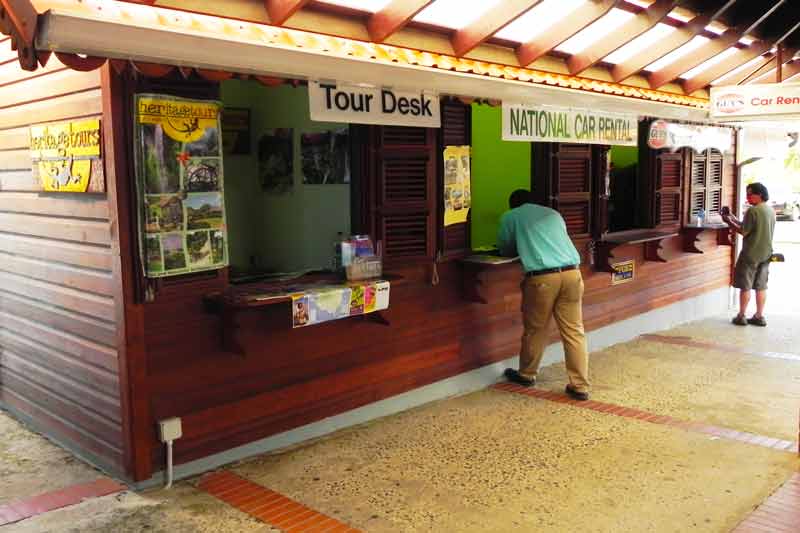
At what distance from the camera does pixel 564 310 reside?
269 inches

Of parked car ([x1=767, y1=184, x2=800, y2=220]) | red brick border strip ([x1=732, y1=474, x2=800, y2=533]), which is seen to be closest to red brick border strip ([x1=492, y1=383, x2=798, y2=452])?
red brick border strip ([x1=732, y1=474, x2=800, y2=533])

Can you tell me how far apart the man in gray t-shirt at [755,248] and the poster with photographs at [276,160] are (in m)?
6.63

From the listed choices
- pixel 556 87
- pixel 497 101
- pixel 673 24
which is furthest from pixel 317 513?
pixel 673 24

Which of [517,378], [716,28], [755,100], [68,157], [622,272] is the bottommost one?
[517,378]

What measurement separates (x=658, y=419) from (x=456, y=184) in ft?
8.68

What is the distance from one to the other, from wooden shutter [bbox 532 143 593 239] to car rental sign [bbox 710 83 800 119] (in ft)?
→ 5.60

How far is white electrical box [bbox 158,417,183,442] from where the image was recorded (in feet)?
15.6

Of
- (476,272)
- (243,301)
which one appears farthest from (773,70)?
(243,301)

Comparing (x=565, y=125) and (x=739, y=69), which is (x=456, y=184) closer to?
(x=565, y=125)

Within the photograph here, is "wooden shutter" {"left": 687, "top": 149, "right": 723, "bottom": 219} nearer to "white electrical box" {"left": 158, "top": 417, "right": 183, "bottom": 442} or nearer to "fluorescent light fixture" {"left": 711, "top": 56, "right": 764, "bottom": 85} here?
"fluorescent light fixture" {"left": 711, "top": 56, "right": 764, "bottom": 85}

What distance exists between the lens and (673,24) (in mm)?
7660

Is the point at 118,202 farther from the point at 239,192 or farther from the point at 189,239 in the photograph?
the point at 239,192

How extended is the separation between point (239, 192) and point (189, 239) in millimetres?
2058

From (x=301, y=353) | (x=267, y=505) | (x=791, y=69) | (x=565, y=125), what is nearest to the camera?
(x=267, y=505)
